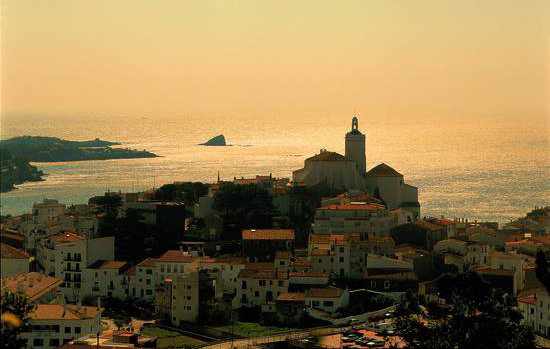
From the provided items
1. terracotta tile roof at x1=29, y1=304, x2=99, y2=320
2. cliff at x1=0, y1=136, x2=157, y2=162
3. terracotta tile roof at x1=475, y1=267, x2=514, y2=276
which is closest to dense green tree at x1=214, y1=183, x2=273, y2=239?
terracotta tile roof at x1=475, y1=267, x2=514, y2=276

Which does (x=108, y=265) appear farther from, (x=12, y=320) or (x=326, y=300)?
(x=12, y=320)

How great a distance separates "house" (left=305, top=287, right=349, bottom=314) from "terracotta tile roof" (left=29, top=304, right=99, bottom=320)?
16.2ft

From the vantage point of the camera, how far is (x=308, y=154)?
9406 centimetres

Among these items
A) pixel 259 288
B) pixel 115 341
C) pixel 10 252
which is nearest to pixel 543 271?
pixel 259 288

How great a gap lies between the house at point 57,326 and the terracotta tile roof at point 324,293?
504 cm

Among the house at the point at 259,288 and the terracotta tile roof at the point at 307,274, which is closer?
the house at the point at 259,288

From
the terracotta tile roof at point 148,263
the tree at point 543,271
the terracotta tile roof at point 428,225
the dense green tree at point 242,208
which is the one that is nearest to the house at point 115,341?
the terracotta tile roof at point 148,263

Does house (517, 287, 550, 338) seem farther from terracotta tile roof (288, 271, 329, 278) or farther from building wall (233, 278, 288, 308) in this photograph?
building wall (233, 278, 288, 308)

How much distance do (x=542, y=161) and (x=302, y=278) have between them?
63138mm

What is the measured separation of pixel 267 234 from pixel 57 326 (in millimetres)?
8290

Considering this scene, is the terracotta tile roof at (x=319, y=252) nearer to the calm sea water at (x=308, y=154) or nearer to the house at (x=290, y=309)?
the house at (x=290, y=309)

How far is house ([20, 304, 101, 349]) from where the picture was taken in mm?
23812

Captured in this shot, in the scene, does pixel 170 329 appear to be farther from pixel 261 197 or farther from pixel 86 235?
pixel 261 197

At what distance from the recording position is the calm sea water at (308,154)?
57.3 metres
